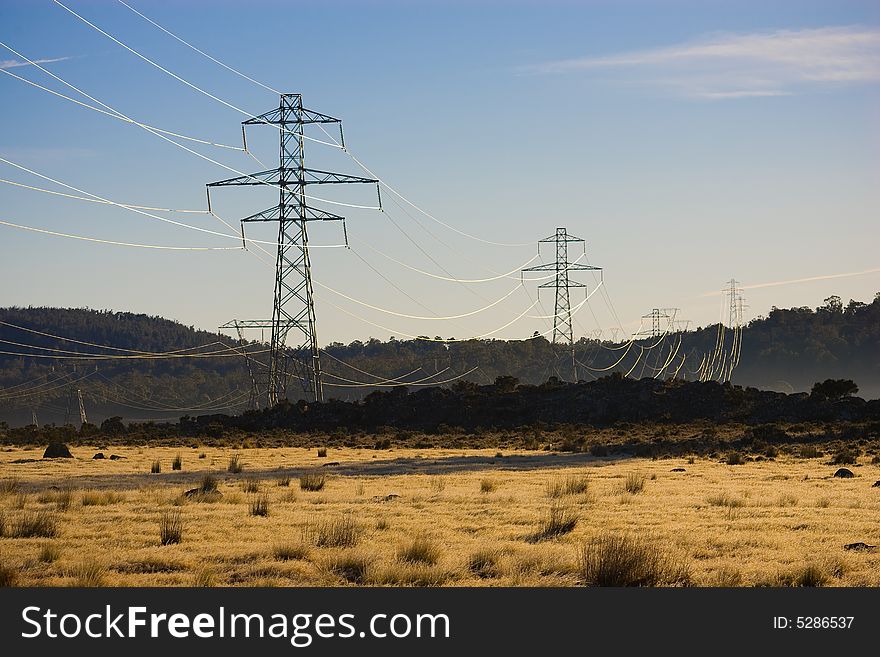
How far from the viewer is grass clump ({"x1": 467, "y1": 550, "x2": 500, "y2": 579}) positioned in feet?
56.8

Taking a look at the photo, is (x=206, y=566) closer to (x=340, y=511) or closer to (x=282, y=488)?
(x=340, y=511)

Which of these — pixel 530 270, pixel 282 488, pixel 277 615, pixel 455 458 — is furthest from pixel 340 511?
pixel 530 270

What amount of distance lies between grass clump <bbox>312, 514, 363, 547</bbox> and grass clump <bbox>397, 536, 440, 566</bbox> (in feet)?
5.78

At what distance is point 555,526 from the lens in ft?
71.8

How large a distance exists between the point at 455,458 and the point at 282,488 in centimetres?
2009

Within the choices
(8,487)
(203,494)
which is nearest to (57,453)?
(8,487)

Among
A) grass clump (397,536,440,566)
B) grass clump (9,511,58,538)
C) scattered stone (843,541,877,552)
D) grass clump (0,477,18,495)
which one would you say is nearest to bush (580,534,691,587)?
grass clump (397,536,440,566)

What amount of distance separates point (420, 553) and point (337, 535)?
2617mm

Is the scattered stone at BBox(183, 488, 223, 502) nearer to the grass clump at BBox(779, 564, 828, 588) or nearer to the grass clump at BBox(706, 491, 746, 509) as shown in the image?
the grass clump at BBox(706, 491, 746, 509)

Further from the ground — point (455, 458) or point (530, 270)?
point (530, 270)

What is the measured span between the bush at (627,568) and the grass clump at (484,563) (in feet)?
4.67

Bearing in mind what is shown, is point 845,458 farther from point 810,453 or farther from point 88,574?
point 88,574

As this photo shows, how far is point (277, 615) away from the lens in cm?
1332

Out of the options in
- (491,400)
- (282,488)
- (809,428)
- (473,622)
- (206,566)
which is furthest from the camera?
(491,400)
